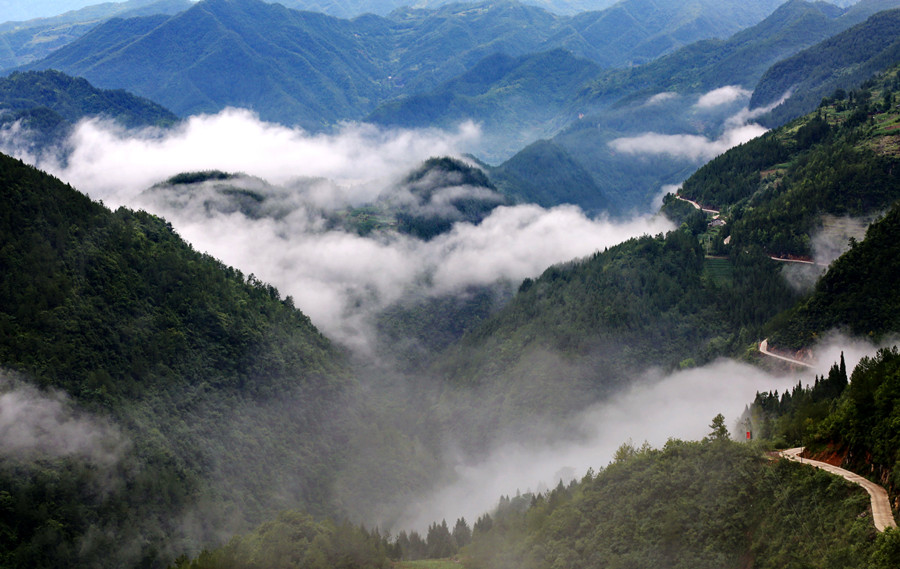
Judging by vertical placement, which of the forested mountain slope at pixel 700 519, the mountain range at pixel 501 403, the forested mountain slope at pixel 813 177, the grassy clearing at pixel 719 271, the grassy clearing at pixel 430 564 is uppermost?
the forested mountain slope at pixel 813 177

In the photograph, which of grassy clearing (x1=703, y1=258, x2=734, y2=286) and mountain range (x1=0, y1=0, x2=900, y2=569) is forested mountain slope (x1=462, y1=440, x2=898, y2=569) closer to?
mountain range (x1=0, y1=0, x2=900, y2=569)

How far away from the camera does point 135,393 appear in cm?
12912

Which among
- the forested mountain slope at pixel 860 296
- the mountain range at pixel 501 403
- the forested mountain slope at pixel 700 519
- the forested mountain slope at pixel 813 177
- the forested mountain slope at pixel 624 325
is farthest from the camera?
the forested mountain slope at pixel 624 325

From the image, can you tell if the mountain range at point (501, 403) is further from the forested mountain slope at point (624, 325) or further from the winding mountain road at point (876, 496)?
the winding mountain road at point (876, 496)

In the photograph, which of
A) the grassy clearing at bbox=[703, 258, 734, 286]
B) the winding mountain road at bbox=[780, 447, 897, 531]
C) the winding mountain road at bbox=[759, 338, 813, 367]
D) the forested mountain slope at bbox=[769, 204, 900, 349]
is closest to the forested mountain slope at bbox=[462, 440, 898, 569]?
the winding mountain road at bbox=[780, 447, 897, 531]

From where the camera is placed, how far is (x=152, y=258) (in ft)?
495

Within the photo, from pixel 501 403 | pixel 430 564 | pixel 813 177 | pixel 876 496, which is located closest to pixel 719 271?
pixel 813 177

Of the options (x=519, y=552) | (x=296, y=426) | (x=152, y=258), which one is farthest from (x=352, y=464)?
(x=519, y=552)

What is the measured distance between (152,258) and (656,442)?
346 feet

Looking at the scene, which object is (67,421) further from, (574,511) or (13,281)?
(574,511)

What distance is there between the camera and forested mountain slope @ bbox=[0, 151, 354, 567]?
104250mm

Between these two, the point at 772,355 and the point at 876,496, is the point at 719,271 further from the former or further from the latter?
the point at 876,496

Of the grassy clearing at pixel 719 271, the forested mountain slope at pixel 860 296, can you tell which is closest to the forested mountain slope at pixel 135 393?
the grassy clearing at pixel 719 271

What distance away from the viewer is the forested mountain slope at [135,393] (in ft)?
342
